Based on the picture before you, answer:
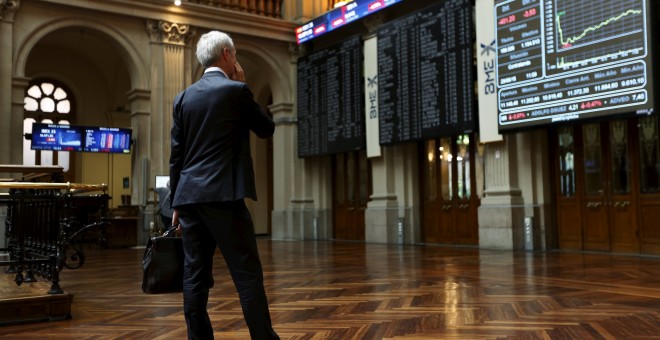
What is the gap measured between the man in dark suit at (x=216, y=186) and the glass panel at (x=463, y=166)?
31.4 feet

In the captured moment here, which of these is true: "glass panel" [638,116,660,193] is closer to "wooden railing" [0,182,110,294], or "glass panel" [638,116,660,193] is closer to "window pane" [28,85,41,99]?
"wooden railing" [0,182,110,294]

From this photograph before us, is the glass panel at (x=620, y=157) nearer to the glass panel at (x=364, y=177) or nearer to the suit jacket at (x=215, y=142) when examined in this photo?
the glass panel at (x=364, y=177)

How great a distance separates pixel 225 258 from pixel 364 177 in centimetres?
1179

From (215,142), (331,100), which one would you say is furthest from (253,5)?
(215,142)

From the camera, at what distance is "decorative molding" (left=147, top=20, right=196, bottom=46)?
43.4 feet

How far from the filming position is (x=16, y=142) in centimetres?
1167

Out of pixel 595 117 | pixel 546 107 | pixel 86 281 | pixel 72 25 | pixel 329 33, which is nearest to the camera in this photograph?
pixel 86 281

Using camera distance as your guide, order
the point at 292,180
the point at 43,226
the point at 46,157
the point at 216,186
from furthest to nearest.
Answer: the point at 46,157 → the point at 292,180 → the point at 43,226 → the point at 216,186

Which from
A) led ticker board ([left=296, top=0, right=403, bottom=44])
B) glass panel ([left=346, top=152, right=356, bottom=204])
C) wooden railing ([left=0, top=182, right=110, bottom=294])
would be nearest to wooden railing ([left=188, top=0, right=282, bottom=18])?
led ticker board ([left=296, top=0, right=403, bottom=44])

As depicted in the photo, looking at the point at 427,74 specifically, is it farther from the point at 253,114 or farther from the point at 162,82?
the point at 253,114

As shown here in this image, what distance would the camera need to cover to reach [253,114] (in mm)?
2674

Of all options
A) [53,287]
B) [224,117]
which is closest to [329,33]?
[53,287]

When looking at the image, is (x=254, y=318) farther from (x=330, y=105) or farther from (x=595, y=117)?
(x=330, y=105)

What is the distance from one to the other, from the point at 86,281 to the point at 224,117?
467 cm
